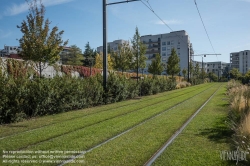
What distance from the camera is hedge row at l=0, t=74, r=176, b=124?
9.76 metres

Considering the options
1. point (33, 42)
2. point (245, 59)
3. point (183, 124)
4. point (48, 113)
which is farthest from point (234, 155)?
point (245, 59)

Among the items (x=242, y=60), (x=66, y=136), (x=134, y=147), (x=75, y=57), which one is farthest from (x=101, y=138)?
(x=242, y=60)

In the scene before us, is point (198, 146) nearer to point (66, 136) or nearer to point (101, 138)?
point (101, 138)

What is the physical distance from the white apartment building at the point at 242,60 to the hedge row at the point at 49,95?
167 metres

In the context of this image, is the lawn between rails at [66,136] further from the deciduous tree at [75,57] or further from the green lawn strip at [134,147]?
the deciduous tree at [75,57]

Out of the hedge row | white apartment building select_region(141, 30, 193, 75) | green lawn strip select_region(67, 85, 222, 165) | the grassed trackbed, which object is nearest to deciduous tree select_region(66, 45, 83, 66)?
white apartment building select_region(141, 30, 193, 75)

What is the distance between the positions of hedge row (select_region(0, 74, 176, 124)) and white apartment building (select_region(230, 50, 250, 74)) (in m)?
167

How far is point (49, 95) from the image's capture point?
1159 centimetres

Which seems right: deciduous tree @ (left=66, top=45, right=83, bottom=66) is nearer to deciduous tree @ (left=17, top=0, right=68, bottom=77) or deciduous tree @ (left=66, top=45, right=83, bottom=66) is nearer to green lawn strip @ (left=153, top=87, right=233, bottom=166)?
deciduous tree @ (left=17, top=0, right=68, bottom=77)

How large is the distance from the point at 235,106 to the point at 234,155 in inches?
209

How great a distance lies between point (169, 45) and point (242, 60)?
87231 millimetres

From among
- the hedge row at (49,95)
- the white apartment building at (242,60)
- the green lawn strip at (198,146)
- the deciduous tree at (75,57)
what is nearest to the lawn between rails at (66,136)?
the green lawn strip at (198,146)

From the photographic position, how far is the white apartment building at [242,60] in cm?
16375

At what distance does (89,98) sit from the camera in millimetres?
15047
